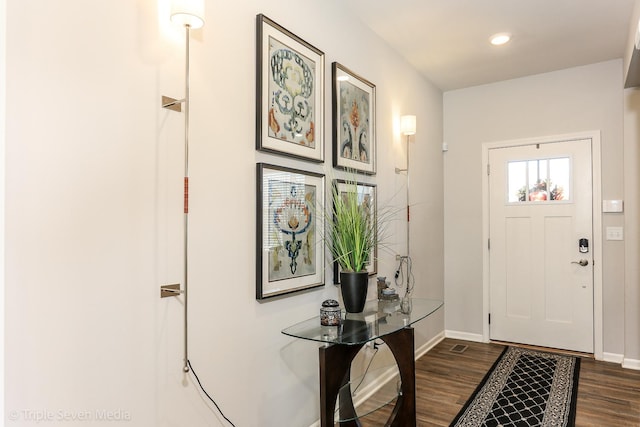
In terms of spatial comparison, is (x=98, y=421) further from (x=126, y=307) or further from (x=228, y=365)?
(x=228, y=365)

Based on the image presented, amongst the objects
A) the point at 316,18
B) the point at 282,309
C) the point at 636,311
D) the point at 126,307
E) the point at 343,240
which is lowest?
the point at 636,311

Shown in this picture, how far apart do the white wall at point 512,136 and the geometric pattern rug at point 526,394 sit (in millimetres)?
669

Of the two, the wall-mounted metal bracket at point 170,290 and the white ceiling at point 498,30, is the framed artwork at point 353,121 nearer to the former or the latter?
the white ceiling at point 498,30

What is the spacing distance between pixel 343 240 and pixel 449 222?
2546 millimetres

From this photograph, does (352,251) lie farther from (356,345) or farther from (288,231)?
(356,345)

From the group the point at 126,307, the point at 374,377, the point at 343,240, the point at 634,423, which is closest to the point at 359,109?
the point at 343,240

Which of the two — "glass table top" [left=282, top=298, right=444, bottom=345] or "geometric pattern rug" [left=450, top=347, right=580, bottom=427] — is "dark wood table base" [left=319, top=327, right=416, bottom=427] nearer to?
"glass table top" [left=282, top=298, right=444, bottom=345]

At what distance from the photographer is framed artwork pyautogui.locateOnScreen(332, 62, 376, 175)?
2672 millimetres

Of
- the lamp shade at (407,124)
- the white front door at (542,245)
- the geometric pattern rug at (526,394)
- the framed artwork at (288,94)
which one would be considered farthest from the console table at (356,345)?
the white front door at (542,245)

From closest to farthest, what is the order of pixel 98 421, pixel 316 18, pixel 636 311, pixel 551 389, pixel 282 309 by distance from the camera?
pixel 98 421
pixel 282 309
pixel 316 18
pixel 551 389
pixel 636 311

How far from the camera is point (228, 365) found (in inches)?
74.0

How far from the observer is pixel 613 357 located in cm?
370

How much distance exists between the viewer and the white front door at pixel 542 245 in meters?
3.87

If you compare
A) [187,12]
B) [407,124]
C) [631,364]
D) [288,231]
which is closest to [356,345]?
[288,231]
